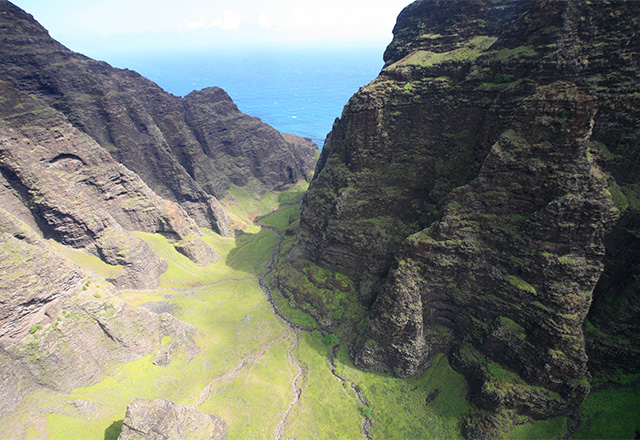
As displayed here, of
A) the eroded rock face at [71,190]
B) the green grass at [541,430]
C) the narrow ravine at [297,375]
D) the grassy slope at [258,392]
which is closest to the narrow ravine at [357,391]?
the narrow ravine at [297,375]

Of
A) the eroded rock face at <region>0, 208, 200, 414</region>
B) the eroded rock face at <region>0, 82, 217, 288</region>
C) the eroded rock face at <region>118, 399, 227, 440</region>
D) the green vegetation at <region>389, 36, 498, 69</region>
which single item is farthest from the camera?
the eroded rock face at <region>0, 82, 217, 288</region>

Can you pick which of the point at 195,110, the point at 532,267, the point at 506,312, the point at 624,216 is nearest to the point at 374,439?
the point at 506,312

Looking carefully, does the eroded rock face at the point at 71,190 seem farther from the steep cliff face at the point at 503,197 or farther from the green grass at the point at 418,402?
the green grass at the point at 418,402

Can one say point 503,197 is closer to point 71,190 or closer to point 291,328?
point 291,328

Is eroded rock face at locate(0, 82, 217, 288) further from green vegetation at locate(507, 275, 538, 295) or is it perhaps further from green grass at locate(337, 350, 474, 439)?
green vegetation at locate(507, 275, 538, 295)

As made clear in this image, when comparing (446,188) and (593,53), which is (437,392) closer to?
(446,188)

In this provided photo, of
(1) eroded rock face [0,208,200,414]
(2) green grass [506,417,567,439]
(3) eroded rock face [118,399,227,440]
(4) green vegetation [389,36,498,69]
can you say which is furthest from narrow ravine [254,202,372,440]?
(4) green vegetation [389,36,498,69]

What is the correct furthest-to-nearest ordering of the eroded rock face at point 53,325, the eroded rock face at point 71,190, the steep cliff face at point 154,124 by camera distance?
the steep cliff face at point 154,124, the eroded rock face at point 71,190, the eroded rock face at point 53,325
